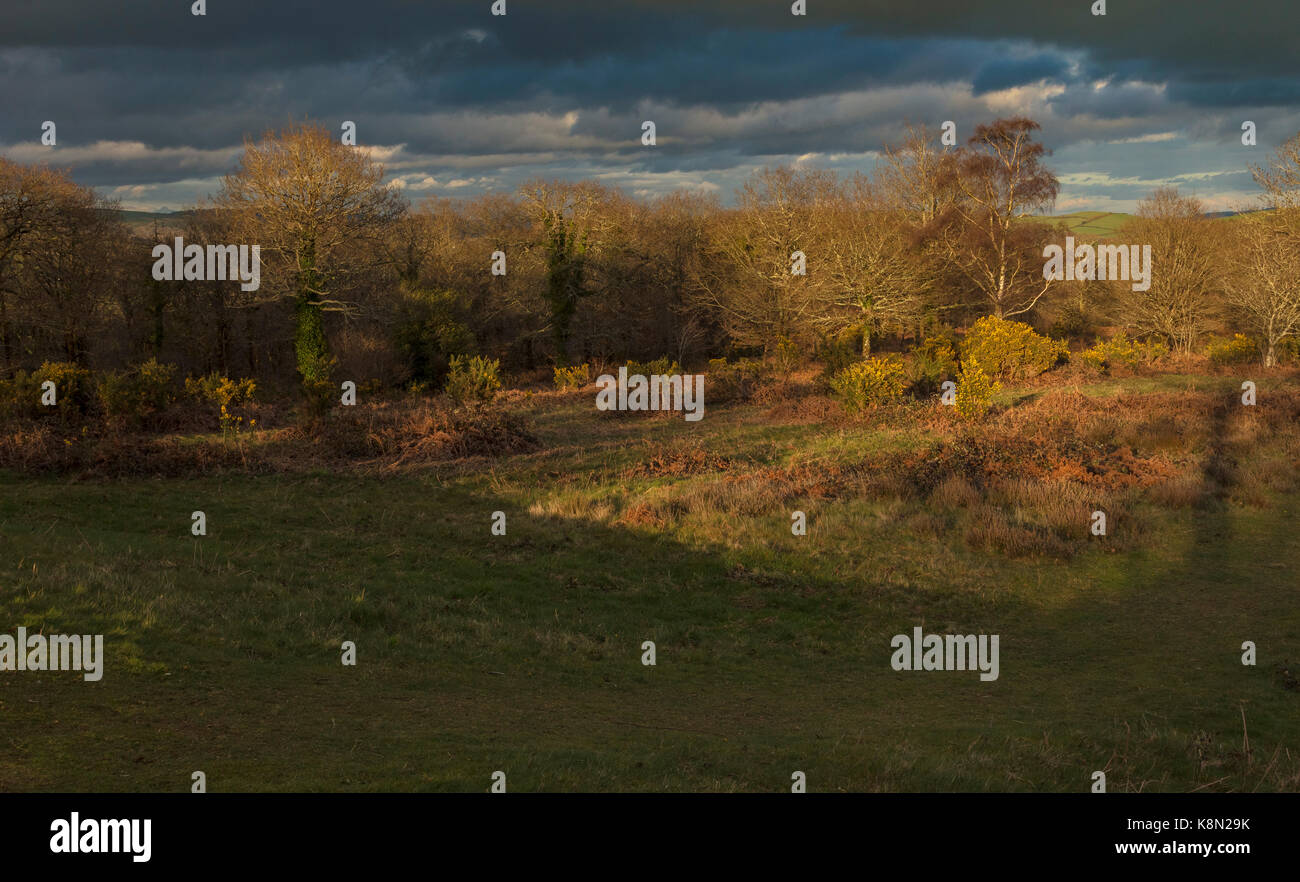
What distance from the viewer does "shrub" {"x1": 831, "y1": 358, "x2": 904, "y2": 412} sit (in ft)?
86.0

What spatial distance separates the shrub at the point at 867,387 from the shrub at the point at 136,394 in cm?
1907

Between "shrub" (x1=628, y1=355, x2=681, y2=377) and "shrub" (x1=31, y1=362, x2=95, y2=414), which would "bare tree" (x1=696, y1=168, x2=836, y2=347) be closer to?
"shrub" (x1=628, y1=355, x2=681, y2=377)

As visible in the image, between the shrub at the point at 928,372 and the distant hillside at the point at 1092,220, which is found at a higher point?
the distant hillside at the point at 1092,220

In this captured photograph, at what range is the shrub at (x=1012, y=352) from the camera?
34.6m

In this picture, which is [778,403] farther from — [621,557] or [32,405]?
[32,405]

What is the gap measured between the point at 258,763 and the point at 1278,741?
849cm

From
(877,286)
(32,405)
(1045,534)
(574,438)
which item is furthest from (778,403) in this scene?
(32,405)

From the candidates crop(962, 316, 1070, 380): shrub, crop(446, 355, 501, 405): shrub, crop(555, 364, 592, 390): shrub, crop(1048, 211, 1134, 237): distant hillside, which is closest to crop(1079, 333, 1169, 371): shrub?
crop(962, 316, 1070, 380): shrub

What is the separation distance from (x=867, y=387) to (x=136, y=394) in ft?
65.4

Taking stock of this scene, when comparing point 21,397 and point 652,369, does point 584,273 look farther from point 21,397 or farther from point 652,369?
point 21,397

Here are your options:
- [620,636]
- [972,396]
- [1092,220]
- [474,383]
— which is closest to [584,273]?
[474,383]

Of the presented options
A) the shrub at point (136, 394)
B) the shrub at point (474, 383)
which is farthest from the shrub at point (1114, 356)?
the shrub at point (136, 394)

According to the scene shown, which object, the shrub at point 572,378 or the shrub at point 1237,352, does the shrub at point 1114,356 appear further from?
the shrub at point 572,378

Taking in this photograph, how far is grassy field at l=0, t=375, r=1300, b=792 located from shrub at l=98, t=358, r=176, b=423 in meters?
5.10
